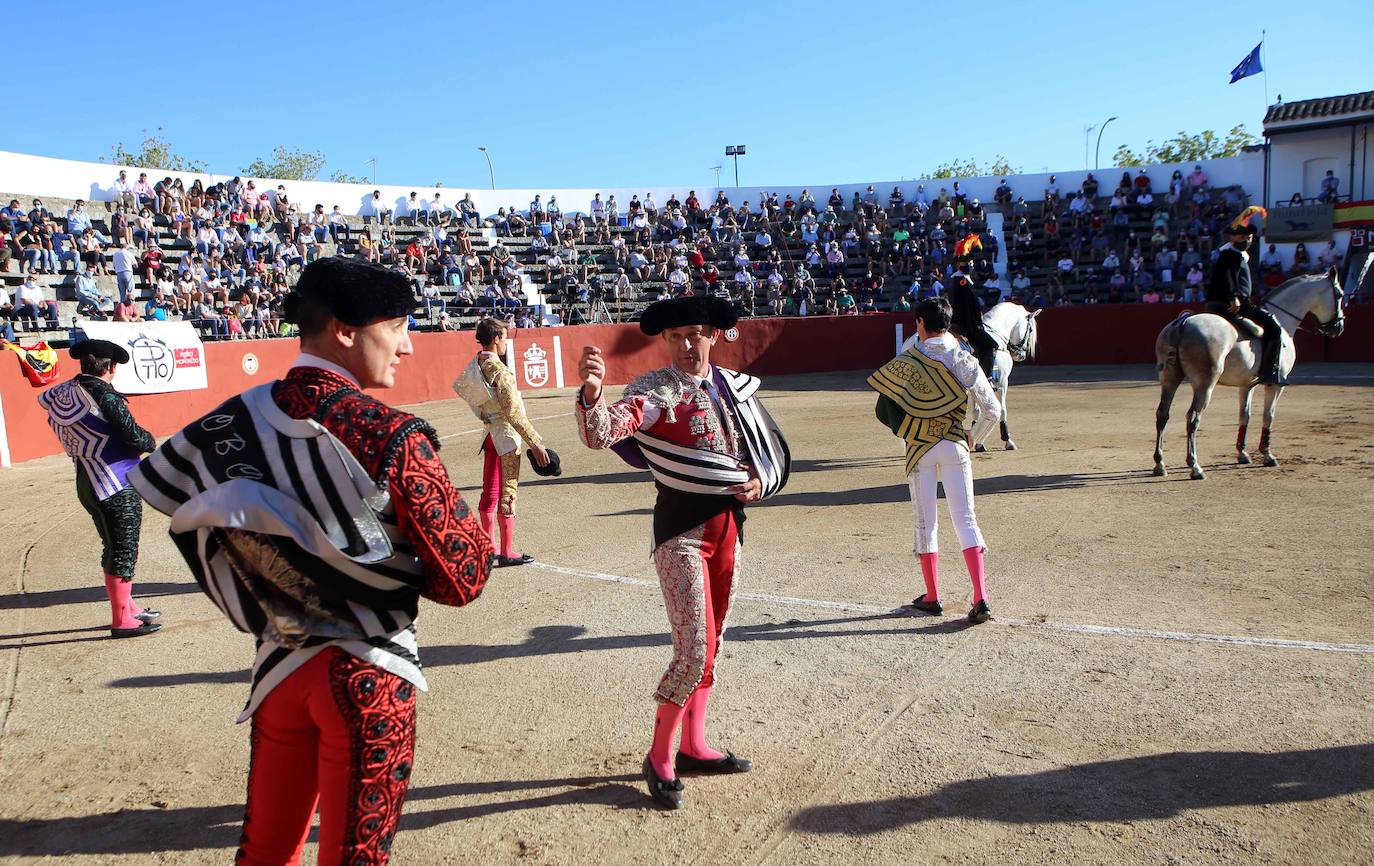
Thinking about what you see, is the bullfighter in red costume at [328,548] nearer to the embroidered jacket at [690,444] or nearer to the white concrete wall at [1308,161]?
the embroidered jacket at [690,444]

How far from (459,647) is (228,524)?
379 cm

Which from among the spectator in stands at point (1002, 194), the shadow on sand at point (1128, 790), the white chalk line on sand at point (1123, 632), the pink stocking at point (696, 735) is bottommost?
the white chalk line on sand at point (1123, 632)

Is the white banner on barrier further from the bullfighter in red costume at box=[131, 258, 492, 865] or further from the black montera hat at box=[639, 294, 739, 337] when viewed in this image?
the bullfighter in red costume at box=[131, 258, 492, 865]

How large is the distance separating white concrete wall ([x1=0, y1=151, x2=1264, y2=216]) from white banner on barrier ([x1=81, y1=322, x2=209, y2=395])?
9.39 metres

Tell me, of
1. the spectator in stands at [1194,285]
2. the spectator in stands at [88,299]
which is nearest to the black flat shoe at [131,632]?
the spectator in stands at [88,299]

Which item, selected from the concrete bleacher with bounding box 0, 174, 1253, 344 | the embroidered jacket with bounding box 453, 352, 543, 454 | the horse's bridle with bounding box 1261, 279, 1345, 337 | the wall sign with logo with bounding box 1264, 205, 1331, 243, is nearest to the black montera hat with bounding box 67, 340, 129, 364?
the embroidered jacket with bounding box 453, 352, 543, 454

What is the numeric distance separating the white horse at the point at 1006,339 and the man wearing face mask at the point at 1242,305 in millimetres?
2545

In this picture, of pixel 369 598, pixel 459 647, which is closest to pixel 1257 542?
pixel 459 647

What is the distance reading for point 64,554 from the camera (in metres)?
8.39

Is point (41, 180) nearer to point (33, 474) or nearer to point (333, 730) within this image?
point (33, 474)

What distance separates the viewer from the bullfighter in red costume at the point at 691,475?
12.0ft

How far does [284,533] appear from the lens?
2029 millimetres

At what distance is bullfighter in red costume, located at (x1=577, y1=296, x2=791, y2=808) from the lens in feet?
12.0

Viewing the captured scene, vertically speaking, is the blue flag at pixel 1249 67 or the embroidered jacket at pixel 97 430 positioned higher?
the blue flag at pixel 1249 67
